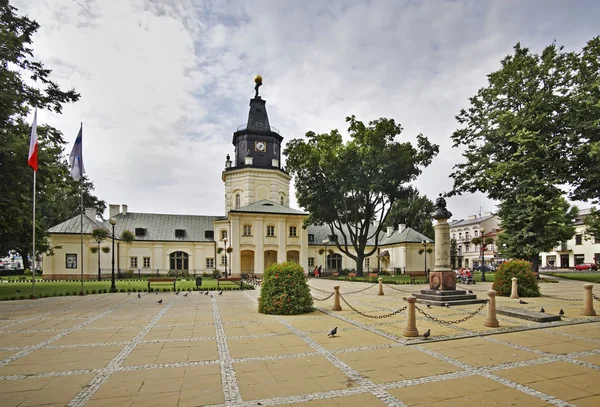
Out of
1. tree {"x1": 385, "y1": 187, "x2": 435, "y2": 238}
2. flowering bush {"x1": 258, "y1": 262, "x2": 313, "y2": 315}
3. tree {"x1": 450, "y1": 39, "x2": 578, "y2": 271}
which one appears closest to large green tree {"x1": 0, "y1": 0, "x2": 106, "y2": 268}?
flowering bush {"x1": 258, "y1": 262, "x2": 313, "y2": 315}

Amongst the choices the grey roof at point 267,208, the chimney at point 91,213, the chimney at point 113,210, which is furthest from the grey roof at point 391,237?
the chimney at point 91,213

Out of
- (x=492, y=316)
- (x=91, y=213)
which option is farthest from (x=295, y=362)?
(x=91, y=213)

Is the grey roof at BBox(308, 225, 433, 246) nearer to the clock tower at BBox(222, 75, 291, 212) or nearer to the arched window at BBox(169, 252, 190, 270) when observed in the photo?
the clock tower at BBox(222, 75, 291, 212)

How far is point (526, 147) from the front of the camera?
79.4 feet

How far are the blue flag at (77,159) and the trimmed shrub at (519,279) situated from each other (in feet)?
72.5

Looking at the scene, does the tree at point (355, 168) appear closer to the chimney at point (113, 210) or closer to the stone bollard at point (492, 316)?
the stone bollard at point (492, 316)

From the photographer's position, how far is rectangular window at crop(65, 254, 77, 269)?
3562 cm

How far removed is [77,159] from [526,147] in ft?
91.4

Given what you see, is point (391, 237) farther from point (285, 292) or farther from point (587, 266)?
point (285, 292)

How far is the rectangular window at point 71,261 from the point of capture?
35625 mm

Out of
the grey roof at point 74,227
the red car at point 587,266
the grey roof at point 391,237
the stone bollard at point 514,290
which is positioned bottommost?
the red car at point 587,266

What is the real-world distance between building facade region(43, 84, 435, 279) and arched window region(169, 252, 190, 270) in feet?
0.36

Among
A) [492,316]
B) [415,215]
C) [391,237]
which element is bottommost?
[492,316]

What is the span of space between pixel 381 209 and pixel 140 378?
91.9ft
